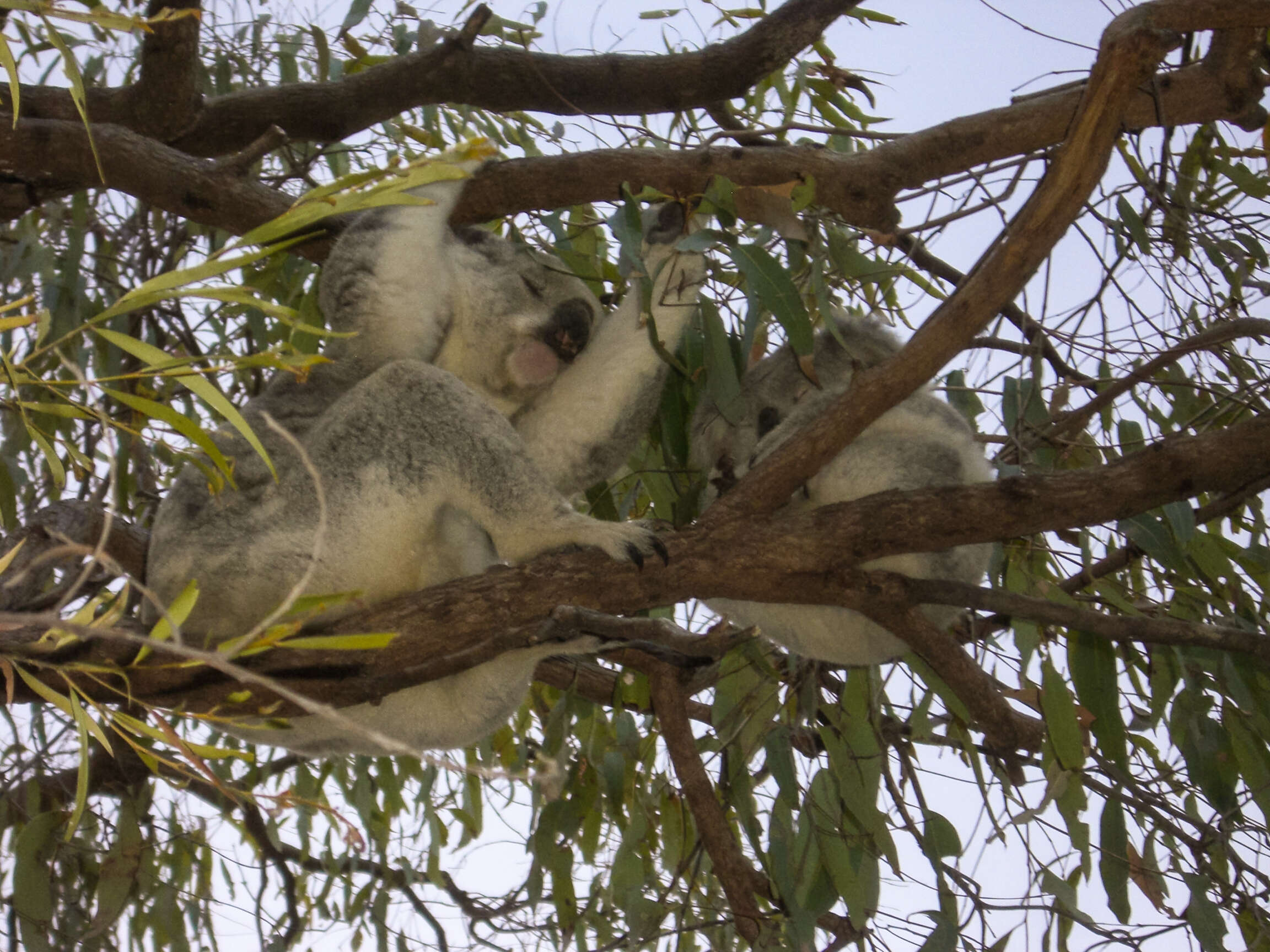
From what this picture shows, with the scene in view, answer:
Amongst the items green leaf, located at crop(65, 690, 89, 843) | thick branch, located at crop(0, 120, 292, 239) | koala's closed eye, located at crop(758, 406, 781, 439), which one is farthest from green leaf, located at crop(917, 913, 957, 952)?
thick branch, located at crop(0, 120, 292, 239)

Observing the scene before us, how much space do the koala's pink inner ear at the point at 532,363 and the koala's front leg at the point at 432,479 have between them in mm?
384

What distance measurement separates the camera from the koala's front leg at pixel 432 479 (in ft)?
5.70

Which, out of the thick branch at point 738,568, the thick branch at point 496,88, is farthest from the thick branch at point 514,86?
the thick branch at point 738,568

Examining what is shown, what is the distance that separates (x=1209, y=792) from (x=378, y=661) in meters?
1.27

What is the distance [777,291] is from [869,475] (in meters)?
0.42

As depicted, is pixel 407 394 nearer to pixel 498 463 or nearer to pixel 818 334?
pixel 498 463

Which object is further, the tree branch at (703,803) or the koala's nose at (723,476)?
the koala's nose at (723,476)

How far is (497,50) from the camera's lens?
7.51 ft

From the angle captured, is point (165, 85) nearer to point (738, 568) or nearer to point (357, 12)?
point (357, 12)

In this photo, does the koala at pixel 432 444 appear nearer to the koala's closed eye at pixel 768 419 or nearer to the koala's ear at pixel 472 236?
the koala's ear at pixel 472 236

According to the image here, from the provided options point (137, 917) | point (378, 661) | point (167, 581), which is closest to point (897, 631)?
point (378, 661)

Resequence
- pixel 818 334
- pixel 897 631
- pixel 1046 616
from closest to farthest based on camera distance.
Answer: pixel 1046 616, pixel 897 631, pixel 818 334

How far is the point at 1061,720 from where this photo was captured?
1.68 meters

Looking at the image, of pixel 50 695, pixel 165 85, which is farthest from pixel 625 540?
pixel 165 85
